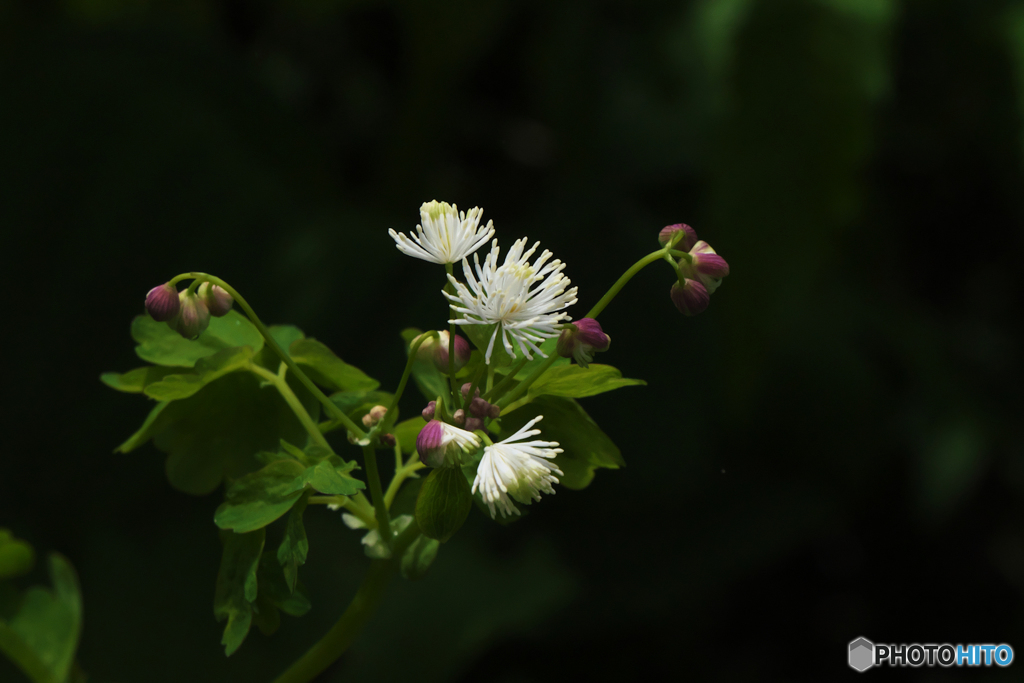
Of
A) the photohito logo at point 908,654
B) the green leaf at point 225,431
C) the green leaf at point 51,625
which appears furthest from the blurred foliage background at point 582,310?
the green leaf at point 225,431

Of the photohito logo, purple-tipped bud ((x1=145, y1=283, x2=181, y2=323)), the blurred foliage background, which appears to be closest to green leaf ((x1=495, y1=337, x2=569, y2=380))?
purple-tipped bud ((x1=145, y1=283, x2=181, y2=323))

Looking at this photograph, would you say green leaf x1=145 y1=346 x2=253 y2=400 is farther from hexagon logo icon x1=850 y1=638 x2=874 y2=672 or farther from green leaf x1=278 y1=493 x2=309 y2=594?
hexagon logo icon x1=850 y1=638 x2=874 y2=672

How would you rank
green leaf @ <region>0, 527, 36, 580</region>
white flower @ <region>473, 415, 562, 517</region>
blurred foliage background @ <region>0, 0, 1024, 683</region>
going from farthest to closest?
blurred foliage background @ <region>0, 0, 1024, 683</region> < green leaf @ <region>0, 527, 36, 580</region> < white flower @ <region>473, 415, 562, 517</region>

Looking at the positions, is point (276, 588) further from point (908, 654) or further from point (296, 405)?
point (908, 654)

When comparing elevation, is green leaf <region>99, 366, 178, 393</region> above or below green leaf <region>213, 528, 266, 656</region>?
above

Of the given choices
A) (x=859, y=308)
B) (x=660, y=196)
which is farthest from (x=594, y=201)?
(x=859, y=308)

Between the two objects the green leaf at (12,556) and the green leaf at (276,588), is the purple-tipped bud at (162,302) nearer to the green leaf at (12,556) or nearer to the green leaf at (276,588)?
the green leaf at (276,588)

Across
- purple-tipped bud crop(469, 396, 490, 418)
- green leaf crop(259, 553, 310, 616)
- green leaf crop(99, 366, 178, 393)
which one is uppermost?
green leaf crop(99, 366, 178, 393)
